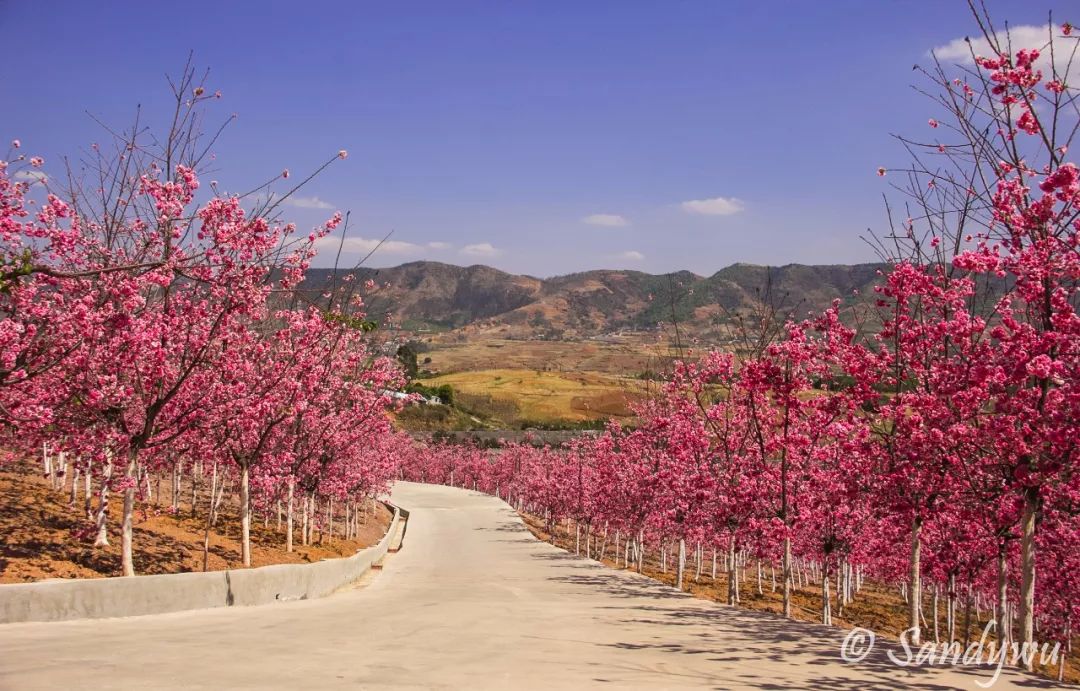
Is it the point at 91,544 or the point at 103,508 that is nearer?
the point at 103,508

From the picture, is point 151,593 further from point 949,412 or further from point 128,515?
point 949,412

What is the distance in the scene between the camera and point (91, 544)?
14773 mm

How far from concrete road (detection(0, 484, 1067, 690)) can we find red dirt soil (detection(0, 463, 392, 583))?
3.14 metres

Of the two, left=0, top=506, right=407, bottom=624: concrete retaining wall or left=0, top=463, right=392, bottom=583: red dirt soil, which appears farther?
left=0, top=463, right=392, bottom=583: red dirt soil

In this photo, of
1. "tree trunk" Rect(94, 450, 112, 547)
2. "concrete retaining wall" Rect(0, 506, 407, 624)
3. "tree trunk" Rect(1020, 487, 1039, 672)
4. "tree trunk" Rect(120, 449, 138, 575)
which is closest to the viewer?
"concrete retaining wall" Rect(0, 506, 407, 624)

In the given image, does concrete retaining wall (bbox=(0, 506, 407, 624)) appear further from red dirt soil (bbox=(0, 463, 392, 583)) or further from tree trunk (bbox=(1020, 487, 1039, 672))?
tree trunk (bbox=(1020, 487, 1039, 672))

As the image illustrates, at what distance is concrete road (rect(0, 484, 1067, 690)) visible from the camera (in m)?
7.19

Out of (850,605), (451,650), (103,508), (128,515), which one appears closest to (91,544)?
(103,508)

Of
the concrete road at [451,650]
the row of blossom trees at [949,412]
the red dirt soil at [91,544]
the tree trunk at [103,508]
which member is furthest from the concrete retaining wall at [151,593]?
the row of blossom trees at [949,412]

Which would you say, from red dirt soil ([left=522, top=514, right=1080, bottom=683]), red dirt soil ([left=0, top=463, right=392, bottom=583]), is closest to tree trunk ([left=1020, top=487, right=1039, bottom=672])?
red dirt soil ([left=522, top=514, right=1080, bottom=683])

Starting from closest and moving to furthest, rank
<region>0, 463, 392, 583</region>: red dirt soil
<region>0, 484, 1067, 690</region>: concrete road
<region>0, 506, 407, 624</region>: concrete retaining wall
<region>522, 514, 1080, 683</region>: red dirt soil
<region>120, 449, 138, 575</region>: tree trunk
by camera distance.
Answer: <region>0, 484, 1067, 690</region>: concrete road < <region>0, 506, 407, 624</region>: concrete retaining wall < <region>120, 449, 138, 575</region>: tree trunk < <region>0, 463, 392, 583</region>: red dirt soil < <region>522, 514, 1080, 683</region>: red dirt soil

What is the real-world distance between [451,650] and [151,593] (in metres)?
4.80

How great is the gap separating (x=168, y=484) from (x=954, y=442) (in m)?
31.1

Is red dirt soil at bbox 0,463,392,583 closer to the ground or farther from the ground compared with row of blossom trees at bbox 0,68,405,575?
closer to the ground
